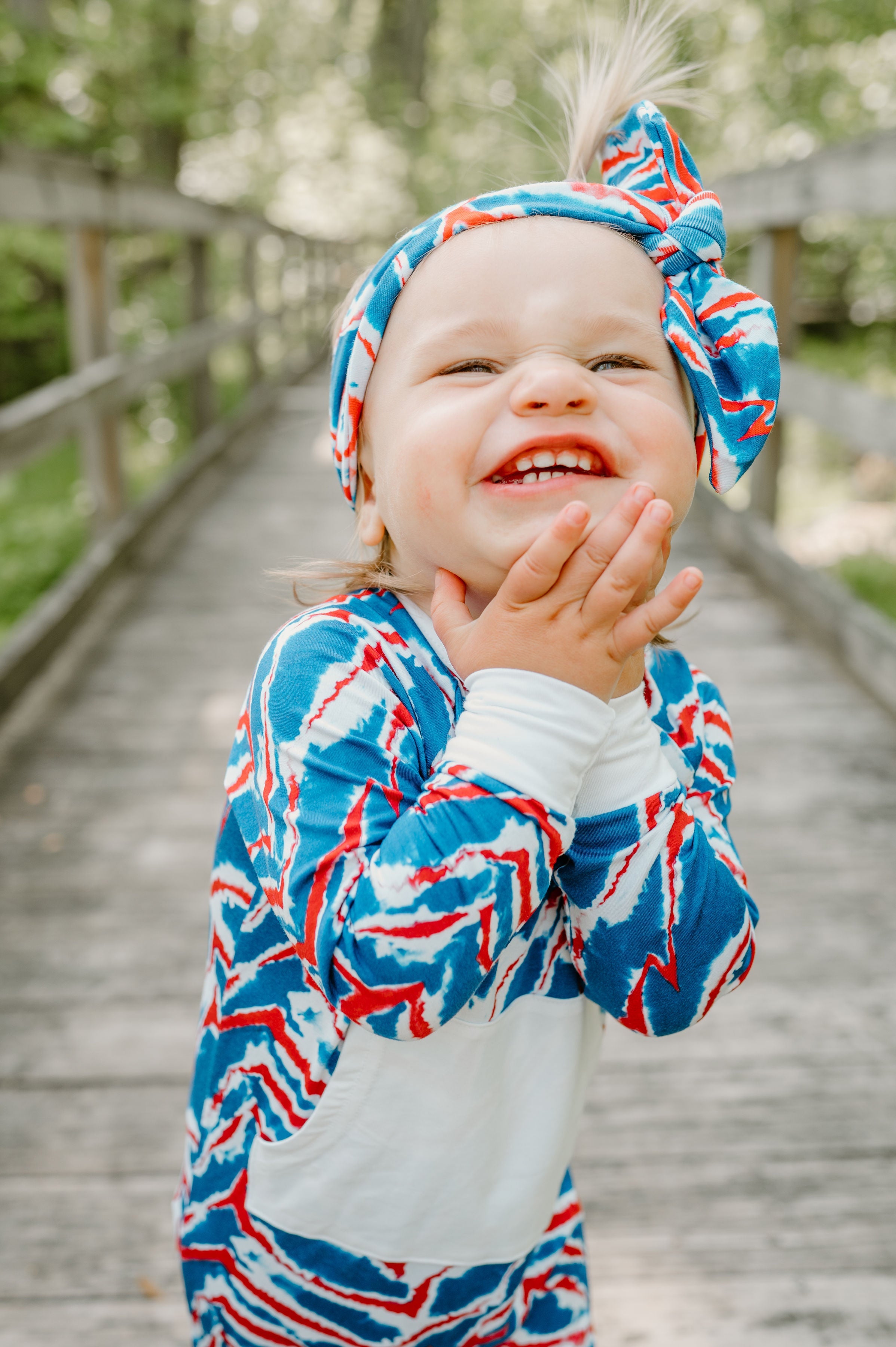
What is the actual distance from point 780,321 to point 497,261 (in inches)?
122

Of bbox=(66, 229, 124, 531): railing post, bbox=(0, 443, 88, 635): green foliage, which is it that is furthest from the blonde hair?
bbox=(0, 443, 88, 635): green foliage

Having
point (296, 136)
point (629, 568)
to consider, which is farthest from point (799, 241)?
point (296, 136)

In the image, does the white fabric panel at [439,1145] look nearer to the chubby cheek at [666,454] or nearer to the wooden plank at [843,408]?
the chubby cheek at [666,454]

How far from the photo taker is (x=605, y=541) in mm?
783

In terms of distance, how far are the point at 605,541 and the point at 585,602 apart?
44 mm

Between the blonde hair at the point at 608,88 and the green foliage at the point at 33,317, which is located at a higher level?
the blonde hair at the point at 608,88

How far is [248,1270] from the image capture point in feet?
3.29

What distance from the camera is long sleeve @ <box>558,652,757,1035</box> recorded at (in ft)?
2.77

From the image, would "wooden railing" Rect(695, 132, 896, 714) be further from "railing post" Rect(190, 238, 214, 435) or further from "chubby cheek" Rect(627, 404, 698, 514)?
"railing post" Rect(190, 238, 214, 435)

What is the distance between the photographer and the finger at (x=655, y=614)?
0.79 m

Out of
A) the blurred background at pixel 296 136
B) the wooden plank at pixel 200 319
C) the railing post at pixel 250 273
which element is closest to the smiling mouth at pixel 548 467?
the blurred background at pixel 296 136

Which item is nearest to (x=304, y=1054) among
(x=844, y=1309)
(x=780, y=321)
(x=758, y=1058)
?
(x=844, y=1309)

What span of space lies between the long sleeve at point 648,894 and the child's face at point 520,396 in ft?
0.55

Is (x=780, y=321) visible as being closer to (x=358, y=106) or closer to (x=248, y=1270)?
(x=248, y=1270)
